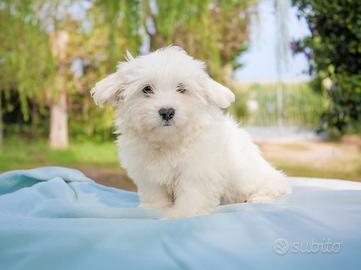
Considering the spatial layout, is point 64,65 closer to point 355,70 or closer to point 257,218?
point 355,70

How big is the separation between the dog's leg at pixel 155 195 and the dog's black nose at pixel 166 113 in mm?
535

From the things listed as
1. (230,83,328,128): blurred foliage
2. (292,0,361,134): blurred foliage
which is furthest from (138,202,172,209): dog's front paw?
(230,83,328,128): blurred foliage

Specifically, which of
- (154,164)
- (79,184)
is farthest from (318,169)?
(154,164)

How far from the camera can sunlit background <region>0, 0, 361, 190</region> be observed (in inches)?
211

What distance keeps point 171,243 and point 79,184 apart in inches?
75.7

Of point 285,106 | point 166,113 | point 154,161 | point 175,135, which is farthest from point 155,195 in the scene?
point 285,106

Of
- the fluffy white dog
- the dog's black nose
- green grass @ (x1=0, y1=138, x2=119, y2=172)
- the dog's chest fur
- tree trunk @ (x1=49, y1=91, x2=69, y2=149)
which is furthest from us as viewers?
tree trunk @ (x1=49, y1=91, x2=69, y2=149)

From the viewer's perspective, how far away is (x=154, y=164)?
9.86 ft

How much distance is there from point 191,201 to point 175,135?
382 millimetres

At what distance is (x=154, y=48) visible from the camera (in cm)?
1116

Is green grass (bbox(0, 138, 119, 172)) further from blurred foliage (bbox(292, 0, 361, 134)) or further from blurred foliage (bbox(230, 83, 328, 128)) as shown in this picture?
blurred foliage (bbox(230, 83, 328, 128))

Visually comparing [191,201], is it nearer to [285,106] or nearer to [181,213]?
[181,213]

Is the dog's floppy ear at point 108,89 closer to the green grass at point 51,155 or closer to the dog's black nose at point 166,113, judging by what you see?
the dog's black nose at point 166,113

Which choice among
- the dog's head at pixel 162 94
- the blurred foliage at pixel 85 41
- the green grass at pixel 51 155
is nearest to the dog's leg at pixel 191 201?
the dog's head at pixel 162 94
